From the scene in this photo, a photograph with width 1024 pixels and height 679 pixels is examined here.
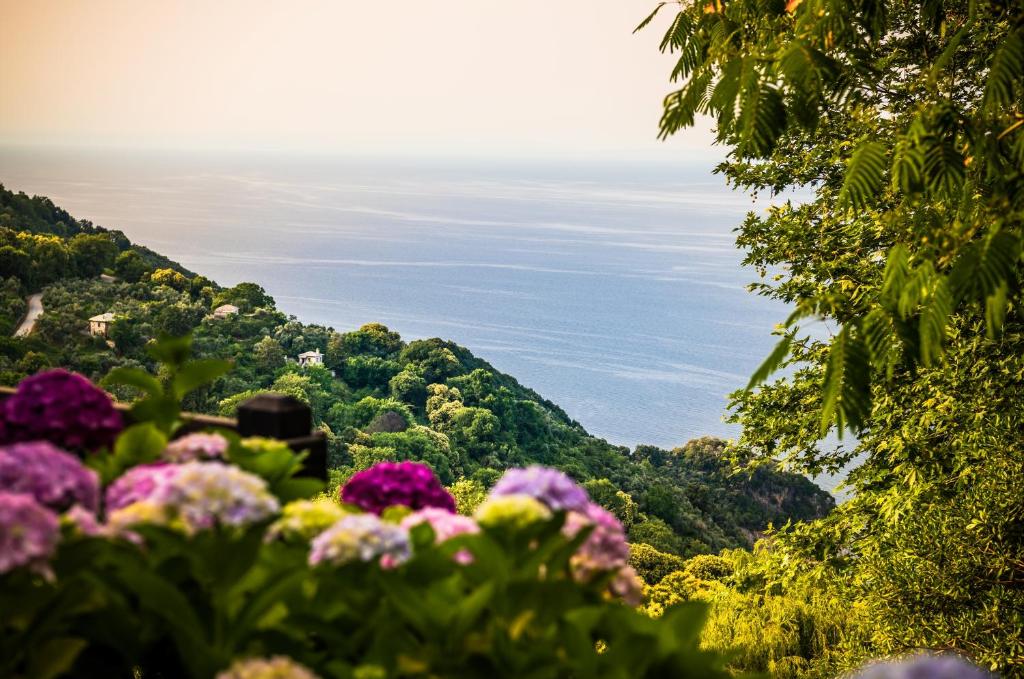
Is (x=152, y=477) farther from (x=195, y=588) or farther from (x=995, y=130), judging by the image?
(x=995, y=130)

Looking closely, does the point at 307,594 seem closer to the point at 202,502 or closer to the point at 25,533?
the point at 202,502

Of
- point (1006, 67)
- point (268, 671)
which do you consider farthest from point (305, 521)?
point (1006, 67)

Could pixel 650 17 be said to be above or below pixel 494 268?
above

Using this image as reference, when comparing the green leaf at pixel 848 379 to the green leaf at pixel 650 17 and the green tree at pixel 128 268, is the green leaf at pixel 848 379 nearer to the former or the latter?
the green leaf at pixel 650 17

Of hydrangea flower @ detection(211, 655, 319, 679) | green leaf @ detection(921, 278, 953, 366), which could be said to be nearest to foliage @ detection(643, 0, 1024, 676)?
green leaf @ detection(921, 278, 953, 366)

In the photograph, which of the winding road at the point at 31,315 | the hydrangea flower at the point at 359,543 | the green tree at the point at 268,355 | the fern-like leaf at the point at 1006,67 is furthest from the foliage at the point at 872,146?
the winding road at the point at 31,315

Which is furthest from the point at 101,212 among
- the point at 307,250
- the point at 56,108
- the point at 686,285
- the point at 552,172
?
the point at 552,172

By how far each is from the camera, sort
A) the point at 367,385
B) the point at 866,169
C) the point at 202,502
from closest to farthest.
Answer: the point at 202,502
the point at 866,169
the point at 367,385
